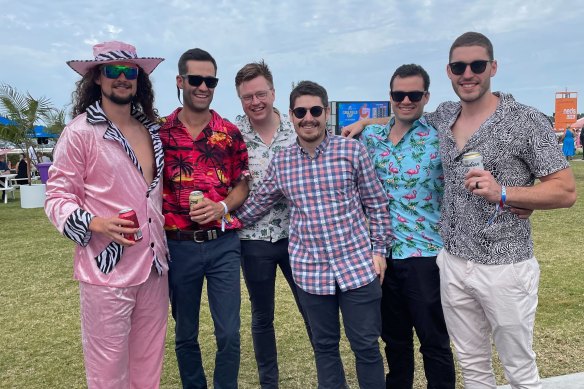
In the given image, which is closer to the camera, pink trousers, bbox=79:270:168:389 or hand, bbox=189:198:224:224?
pink trousers, bbox=79:270:168:389

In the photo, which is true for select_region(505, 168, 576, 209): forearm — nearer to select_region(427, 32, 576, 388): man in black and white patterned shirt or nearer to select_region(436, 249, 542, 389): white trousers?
select_region(427, 32, 576, 388): man in black and white patterned shirt

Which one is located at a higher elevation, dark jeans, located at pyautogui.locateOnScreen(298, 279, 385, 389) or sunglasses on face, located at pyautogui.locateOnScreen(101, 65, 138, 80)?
sunglasses on face, located at pyautogui.locateOnScreen(101, 65, 138, 80)

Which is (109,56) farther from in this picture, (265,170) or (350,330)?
(350,330)

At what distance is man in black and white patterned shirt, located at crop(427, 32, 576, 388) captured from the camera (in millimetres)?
2508

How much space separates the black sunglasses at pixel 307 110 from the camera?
294 cm

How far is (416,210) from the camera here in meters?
3.04

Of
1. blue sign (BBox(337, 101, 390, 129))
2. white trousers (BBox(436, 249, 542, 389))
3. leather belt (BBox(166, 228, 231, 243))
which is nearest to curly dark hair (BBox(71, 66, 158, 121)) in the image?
leather belt (BBox(166, 228, 231, 243))

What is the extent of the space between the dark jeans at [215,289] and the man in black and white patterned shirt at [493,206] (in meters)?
1.34

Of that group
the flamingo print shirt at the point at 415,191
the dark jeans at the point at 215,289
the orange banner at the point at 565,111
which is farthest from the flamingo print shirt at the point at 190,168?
the orange banner at the point at 565,111

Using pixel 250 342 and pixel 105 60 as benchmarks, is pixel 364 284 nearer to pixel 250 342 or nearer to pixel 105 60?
pixel 105 60

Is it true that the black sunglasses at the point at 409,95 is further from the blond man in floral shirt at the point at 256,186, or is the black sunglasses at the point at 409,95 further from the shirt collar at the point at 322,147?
the blond man in floral shirt at the point at 256,186

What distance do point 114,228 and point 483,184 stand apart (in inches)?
71.5

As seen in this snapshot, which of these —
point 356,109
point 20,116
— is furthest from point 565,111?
point 20,116

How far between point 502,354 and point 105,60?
2.71 meters
